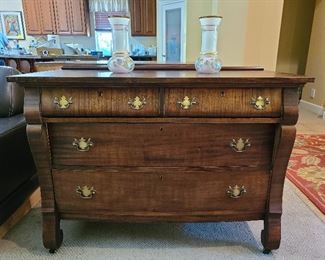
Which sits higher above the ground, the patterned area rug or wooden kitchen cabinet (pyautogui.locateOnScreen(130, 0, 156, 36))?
wooden kitchen cabinet (pyautogui.locateOnScreen(130, 0, 156, 36))

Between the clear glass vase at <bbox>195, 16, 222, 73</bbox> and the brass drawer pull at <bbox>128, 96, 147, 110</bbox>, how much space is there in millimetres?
357

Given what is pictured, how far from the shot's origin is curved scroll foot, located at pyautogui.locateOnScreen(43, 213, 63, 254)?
4.09 ft

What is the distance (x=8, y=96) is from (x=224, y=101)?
1269 mm

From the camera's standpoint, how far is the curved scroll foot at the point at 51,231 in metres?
1.25

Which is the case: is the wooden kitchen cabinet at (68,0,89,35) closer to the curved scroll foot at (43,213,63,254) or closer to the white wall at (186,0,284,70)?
the white wall at (186,0,284,70)

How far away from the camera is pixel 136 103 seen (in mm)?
1081

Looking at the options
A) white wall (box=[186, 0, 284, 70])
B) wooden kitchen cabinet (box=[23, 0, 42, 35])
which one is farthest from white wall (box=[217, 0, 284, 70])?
wooden kitchen cabinet (box=[23, 0, 42, 35])

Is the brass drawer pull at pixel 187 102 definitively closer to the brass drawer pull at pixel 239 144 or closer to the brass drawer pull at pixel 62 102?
the brass drawer pull at pixel 239 144

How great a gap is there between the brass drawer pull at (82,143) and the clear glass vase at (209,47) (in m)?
0.62

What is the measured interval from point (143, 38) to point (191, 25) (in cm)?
352

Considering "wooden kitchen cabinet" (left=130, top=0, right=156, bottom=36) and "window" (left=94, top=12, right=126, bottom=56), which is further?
"window" (left=94, top=12, right=126, bottom=56)

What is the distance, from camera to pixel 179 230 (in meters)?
1.48

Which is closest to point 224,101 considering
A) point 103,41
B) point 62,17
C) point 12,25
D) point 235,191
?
point 235,191

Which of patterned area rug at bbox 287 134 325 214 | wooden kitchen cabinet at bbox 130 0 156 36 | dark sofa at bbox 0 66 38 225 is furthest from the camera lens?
wooden kitchen cabinet at bbox 130 0 156 36
